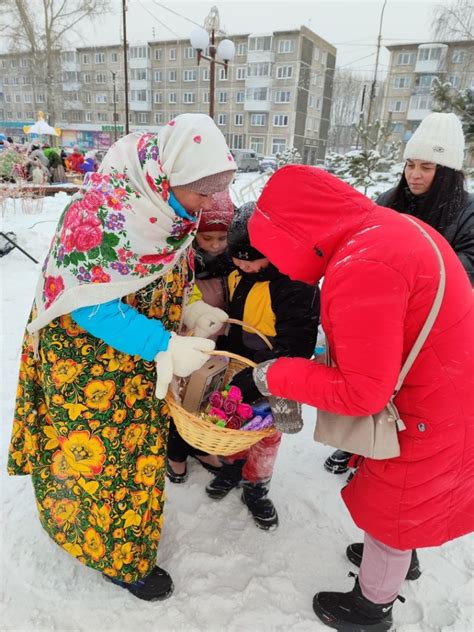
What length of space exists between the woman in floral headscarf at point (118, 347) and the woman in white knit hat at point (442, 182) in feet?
4.37

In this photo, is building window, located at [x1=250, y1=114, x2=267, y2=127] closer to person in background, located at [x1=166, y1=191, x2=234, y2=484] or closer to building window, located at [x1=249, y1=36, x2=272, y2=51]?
building window, located at [x1=249, y1=36, x2=272, y2=51]

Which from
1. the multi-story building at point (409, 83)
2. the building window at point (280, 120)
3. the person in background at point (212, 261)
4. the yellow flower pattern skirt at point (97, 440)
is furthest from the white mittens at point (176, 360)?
the building window at point (280, 120)

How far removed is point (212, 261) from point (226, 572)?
4.60ft

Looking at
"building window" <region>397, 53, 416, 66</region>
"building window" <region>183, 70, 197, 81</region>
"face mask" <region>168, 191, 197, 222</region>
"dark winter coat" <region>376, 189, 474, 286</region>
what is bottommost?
"dark winter coat" <region>376, 189, 474, 286</region>

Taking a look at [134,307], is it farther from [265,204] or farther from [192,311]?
[265,204]

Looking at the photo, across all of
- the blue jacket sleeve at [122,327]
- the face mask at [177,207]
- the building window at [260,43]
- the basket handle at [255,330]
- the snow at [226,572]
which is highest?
the building window at [260,43]

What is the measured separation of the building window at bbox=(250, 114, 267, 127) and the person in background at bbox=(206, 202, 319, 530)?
3968 cm

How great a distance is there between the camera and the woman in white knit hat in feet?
7.40

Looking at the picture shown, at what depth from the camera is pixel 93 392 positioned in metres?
1.51

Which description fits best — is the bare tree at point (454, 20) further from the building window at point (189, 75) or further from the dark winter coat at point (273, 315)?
the building window at point (189, 75)

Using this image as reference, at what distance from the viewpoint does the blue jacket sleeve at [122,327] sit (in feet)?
4.37

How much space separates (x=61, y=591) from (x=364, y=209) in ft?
5.95

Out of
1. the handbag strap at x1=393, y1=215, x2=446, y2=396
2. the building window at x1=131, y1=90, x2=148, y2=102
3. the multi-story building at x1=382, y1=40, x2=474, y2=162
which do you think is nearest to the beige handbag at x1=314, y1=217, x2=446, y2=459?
the handbag strap at x1=393, y1=215, x2=446, y2=396

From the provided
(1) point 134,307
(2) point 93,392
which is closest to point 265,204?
(1) point 134,307
